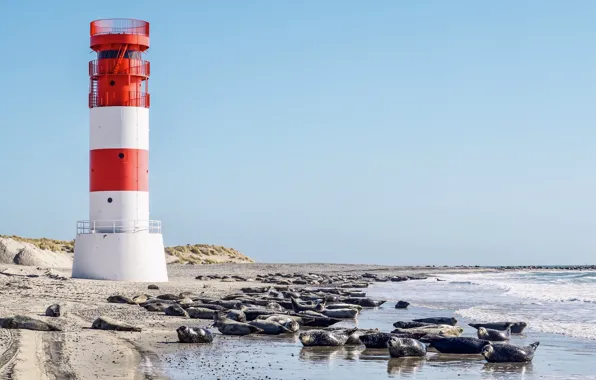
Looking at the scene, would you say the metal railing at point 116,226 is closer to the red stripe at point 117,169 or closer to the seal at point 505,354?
the red stripe at point 117,169

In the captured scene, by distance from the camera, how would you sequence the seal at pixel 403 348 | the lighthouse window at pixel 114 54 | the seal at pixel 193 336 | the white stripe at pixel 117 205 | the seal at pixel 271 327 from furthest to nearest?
the lighthouse window at pixel 114 54 < the white stripe at pixel 117 205 < the seal at pixel 271 327 < the seal at pixel 193 336 < the seal at pixel 403 348

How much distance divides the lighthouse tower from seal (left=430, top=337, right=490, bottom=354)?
58.9 feet

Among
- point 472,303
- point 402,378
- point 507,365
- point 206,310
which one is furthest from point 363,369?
point 472,303

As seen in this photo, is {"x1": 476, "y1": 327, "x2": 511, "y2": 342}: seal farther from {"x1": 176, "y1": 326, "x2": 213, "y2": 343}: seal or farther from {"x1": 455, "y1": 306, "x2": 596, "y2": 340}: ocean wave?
{"x1": 176, "y1": 326, "x2": 213, "y2": 343}: seal

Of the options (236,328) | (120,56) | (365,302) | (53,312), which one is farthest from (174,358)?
(120,56)

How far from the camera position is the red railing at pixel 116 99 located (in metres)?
30.4

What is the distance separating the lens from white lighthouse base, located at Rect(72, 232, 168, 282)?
1185 inches

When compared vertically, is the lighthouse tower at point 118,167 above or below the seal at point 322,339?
above

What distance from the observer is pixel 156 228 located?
1226 inches

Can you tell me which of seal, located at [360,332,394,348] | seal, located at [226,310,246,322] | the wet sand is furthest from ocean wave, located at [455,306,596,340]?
seal, located at [226,310,246,322]

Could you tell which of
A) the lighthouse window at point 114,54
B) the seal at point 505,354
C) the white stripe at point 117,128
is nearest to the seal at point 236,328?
the seal at point 505,354

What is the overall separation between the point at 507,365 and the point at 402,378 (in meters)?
2.08

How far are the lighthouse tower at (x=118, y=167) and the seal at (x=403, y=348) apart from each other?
714 inches

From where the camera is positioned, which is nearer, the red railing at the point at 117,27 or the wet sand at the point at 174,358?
the wet sand at the point at 174,358
